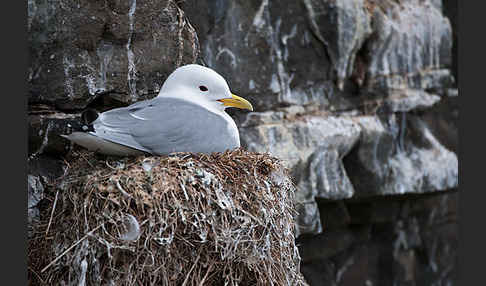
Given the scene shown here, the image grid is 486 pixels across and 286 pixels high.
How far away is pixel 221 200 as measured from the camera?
73.7 inches

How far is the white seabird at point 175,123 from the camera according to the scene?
189 cm

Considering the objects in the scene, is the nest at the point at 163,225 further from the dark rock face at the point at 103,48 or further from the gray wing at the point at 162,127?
the dark rock face at the point at 103,48

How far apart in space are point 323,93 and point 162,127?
59.1 inches

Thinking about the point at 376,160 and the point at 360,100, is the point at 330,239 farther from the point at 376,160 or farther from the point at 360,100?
the point at 360,100

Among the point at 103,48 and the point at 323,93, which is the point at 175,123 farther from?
the point at 323,93

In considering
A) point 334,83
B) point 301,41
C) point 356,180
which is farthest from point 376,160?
point 301,41

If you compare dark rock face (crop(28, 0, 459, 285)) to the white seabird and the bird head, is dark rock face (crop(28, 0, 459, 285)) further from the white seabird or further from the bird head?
the bird head

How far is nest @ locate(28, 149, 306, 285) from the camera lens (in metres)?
1.79

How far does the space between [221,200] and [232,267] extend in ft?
0.66

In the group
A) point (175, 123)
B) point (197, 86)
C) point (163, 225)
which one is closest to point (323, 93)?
point (197, 86)

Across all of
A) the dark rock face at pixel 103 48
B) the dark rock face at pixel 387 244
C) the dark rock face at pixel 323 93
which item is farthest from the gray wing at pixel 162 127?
the dark rock face at pixel 387 244

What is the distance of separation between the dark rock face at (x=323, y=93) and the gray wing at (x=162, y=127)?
0.12m

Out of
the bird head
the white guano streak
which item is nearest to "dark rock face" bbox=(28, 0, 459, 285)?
the white guano streak

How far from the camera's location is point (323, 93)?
3.30 metres
